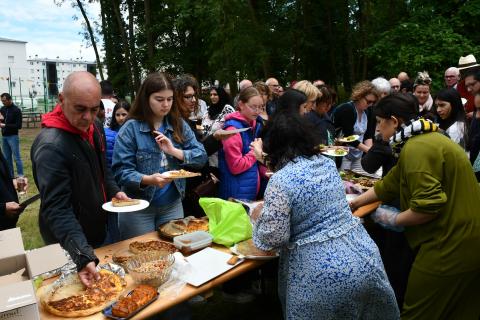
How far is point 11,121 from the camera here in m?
8.84

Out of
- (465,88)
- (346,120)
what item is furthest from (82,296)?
(465,88)

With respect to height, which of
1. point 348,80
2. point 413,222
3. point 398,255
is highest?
point 348,80

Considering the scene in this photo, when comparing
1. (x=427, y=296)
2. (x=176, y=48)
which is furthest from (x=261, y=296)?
(x=176, y=48)

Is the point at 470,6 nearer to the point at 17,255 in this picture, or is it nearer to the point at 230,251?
the point at 230,251

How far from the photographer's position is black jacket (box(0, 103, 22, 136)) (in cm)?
870

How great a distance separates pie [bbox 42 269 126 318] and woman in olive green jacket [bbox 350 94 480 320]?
5.13ft

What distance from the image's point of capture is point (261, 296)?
3652 mm

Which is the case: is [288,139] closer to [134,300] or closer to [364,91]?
[134,300]

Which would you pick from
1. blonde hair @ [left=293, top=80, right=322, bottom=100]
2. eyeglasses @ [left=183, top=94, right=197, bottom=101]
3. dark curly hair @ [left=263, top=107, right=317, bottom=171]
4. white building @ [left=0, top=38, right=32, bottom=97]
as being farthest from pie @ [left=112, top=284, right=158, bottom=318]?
white building @ [left=0, top=38, right=32, bottom=97]

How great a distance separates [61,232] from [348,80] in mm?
16089

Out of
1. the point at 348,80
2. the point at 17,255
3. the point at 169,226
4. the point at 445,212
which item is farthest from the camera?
the point at 348,80

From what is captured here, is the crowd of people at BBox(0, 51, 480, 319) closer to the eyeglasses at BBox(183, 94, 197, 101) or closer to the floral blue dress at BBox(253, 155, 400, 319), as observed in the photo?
the floral blue dress at BBox(253, 155, 400, 319)

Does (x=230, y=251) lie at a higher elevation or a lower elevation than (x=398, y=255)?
higher

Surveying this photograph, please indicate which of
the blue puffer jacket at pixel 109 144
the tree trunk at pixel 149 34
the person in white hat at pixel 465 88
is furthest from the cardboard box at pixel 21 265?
the tree trunk at pixel 149 34
